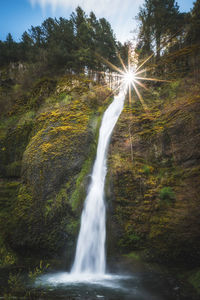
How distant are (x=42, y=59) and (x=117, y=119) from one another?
11.8m

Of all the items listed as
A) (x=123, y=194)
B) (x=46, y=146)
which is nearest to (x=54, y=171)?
(x=46, y=146)

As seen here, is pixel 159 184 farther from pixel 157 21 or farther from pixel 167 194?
pixel 157 21

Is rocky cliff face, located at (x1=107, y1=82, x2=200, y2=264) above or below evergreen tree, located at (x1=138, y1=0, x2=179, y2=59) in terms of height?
below

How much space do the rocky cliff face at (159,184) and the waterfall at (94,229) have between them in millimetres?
343

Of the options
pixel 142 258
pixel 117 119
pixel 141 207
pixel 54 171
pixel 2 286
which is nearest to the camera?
pixel 2 286

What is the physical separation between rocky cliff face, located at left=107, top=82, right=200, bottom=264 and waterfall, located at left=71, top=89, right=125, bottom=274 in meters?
0.34

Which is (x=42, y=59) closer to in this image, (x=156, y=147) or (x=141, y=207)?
(x=156, y=147)

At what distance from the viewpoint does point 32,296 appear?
342 cm

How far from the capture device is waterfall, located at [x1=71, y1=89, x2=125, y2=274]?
5352 mm

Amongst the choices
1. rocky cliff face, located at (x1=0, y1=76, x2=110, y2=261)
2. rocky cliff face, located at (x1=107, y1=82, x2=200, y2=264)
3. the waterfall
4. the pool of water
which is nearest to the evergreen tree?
rocky cliff face, located at (x1=0, y1=76, x2=110, y2=261)

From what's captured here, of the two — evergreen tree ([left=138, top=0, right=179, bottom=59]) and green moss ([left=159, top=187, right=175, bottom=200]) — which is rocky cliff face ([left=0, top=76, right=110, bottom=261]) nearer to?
green moss ([left=159, top=187, right=175, bottom=200])

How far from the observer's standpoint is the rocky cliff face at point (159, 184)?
16.9 feet

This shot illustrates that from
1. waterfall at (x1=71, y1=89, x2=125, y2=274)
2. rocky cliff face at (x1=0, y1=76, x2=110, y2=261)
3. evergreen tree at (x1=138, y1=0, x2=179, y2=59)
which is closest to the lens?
waterfall at (x1=71, y1=89, x2=125, y2=274)

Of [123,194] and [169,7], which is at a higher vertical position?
[169,7]
